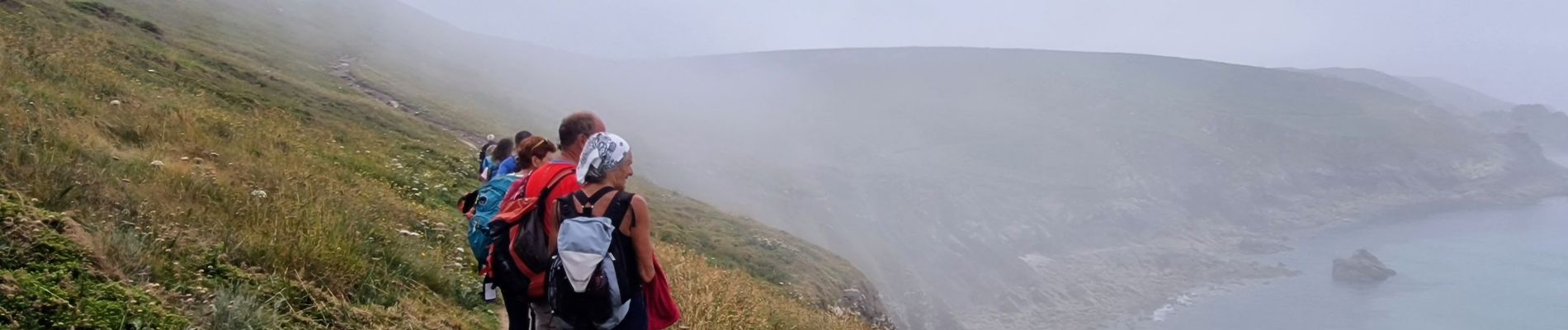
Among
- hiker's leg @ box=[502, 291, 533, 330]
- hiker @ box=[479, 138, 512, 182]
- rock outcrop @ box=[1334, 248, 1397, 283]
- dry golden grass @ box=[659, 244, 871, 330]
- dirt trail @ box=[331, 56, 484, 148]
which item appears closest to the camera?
hiker's leg @ box=[502, 291, 533, 330]

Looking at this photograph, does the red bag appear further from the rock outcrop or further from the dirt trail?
the rock outcrop

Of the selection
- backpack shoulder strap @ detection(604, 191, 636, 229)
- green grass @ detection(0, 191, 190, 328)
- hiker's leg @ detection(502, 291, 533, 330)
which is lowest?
green grass @ detection(0, 191, 190, 328)

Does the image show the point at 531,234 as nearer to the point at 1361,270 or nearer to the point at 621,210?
the point at 621,210

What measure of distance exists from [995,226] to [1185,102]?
268 feet

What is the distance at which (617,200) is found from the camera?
3.40m

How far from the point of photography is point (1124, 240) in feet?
331

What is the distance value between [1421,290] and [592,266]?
9617cm

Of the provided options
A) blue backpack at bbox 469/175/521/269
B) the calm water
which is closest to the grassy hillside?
blue backpack at bbox 469/175/521/269

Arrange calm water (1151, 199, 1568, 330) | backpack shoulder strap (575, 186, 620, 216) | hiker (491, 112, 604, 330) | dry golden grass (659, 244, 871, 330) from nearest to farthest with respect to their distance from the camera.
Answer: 1. backpack shoulder strap (575, 186, 620, 216)
2. hiker (491, 112, 604, 330)
3. dry golden grass (659, 244, 871, 330)
4. calm water (1151, 199, 1568, 330)

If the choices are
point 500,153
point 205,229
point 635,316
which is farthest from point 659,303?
point 500,153

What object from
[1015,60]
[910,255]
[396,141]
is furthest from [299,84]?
[1015,60]

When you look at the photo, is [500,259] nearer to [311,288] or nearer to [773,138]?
[311,288]

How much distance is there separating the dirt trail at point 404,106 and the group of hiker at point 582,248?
26041mm

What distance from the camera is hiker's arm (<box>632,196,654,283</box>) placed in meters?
3.42
